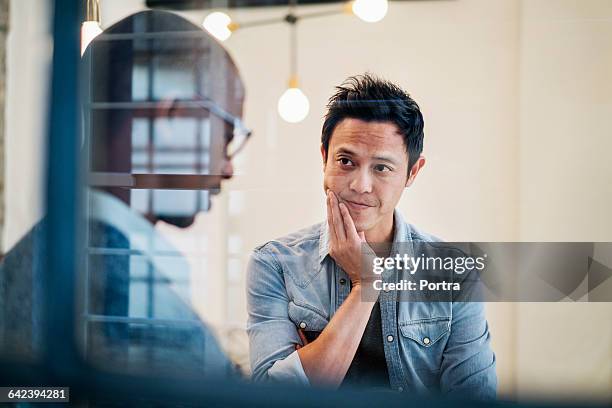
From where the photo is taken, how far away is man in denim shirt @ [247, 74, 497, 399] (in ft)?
6.03

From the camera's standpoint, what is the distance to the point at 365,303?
1.84 m

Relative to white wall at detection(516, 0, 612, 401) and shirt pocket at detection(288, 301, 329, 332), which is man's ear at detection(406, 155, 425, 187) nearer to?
white wall at detection(516, 0, 612, 401)

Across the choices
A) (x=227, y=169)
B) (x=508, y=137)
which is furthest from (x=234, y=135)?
(x=508, y=137)

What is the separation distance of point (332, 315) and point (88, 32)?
122 cm

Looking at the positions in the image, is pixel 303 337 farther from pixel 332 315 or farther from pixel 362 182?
pixel 362 182

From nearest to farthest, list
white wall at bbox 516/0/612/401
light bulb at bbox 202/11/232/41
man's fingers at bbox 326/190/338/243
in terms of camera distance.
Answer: white wall at bbox 516/0/612/401 → man's fingers at bbox 326/190/338/243 → light bulb at bbox 202/11/232/41

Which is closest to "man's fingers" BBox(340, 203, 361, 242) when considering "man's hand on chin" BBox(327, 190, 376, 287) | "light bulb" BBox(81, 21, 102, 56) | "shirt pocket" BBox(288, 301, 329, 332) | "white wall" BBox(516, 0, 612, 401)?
"man's hand on chin" BBox(327, 190, 376, 287)

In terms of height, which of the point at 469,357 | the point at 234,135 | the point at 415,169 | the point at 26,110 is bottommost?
the point at 469,357

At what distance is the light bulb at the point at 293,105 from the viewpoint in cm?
193

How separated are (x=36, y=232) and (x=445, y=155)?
1366 millimetres

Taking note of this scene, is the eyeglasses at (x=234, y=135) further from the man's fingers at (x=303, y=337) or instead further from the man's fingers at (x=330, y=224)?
the man's fingers at (x=303, y=337)

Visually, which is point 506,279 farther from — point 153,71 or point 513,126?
point 153,71

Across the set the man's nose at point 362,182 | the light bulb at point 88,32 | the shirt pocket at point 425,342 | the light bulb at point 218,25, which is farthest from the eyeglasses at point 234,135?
the shirt pocket at point 425,342

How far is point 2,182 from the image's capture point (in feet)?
7.07
